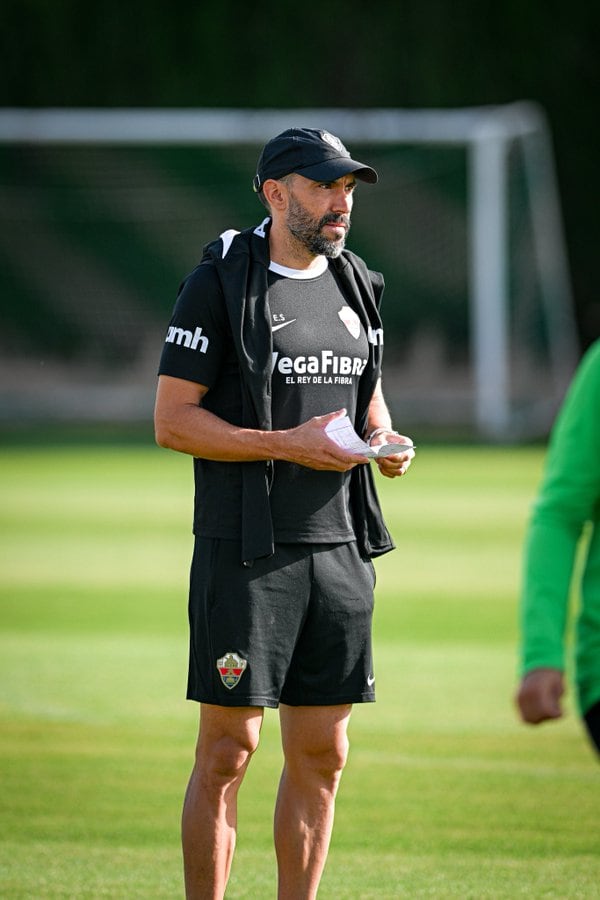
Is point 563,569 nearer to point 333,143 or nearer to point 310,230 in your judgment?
point 310,230

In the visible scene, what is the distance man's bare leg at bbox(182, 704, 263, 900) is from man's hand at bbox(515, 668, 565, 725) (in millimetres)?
1294

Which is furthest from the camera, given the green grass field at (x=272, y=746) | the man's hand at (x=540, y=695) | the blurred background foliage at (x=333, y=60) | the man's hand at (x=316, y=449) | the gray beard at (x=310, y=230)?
the blurred background foliage at (x=333, y=60)

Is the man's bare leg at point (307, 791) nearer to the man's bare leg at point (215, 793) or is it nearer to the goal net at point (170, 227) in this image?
the man's bare leg at point (215, 793)

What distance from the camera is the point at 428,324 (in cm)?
2450

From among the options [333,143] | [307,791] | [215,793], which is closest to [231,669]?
[215,793]

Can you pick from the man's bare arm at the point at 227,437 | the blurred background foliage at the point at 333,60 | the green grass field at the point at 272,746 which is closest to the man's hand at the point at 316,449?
the man's bare arm at the point at 227,437

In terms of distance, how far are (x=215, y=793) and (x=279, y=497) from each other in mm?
789

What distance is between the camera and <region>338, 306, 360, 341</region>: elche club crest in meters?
4.13

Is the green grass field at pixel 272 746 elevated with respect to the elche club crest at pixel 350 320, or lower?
lower

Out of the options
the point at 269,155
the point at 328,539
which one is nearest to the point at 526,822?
the point at 328,539

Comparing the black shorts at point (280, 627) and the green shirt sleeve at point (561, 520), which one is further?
the black shorts at point (280, 627)

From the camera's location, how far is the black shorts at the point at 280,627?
3936 mm

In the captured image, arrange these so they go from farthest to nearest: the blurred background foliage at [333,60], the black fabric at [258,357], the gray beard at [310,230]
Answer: the blurred background foliage at [333,60] < the gray beard at [310,230] < the black fabric at [258,357]

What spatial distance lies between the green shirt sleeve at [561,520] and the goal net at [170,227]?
1905 cm
